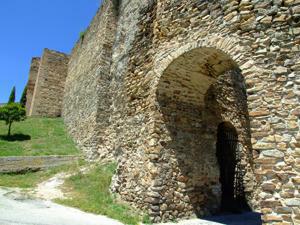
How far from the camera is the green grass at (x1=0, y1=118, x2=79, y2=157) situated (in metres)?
11.6

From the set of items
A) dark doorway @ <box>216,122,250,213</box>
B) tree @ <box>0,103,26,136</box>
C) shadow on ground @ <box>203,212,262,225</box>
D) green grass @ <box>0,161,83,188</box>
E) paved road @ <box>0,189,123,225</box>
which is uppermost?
tree @ <box>0,103,26,136</box>

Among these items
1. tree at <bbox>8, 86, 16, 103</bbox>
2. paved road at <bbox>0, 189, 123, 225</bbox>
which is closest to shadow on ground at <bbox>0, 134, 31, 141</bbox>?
paved road at <bbox>0, 189, 123, 225</bbox>

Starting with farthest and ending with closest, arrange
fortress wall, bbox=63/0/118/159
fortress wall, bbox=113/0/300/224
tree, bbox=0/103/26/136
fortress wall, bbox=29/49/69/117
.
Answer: fortress wall, bbox=29/49/69/117
tree, bbox=0/103/26/136
fortress wall, bbox=63/0/118/159
fortress wall, bbox=113/0/300/224

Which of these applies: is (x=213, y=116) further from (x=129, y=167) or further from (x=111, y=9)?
(x=111, y=9)

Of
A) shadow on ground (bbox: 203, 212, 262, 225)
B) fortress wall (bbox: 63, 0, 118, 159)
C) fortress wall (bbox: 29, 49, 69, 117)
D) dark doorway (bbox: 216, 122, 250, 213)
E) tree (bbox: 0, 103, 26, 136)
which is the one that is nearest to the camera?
shadow on ground (bbox: 203, 212, 262, 225)

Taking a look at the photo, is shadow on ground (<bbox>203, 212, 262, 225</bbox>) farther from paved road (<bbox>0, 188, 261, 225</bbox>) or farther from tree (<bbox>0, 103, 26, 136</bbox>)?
tree (<bbox>0, 103, 26, 136</bbox>)

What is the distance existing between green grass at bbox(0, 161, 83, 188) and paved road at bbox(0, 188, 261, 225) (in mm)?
1079

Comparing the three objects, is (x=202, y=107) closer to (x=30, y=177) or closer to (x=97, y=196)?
(x=97, y=196)

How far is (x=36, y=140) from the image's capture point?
1359cm

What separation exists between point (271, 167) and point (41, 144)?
420 inches

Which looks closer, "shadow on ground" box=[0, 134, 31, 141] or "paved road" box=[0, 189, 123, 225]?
"paved road" box=[0, 189, 123, 225]

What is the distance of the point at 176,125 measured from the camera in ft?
22.5

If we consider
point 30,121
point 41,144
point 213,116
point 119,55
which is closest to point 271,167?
point 213,116

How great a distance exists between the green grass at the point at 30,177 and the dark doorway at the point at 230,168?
485 centimetres
